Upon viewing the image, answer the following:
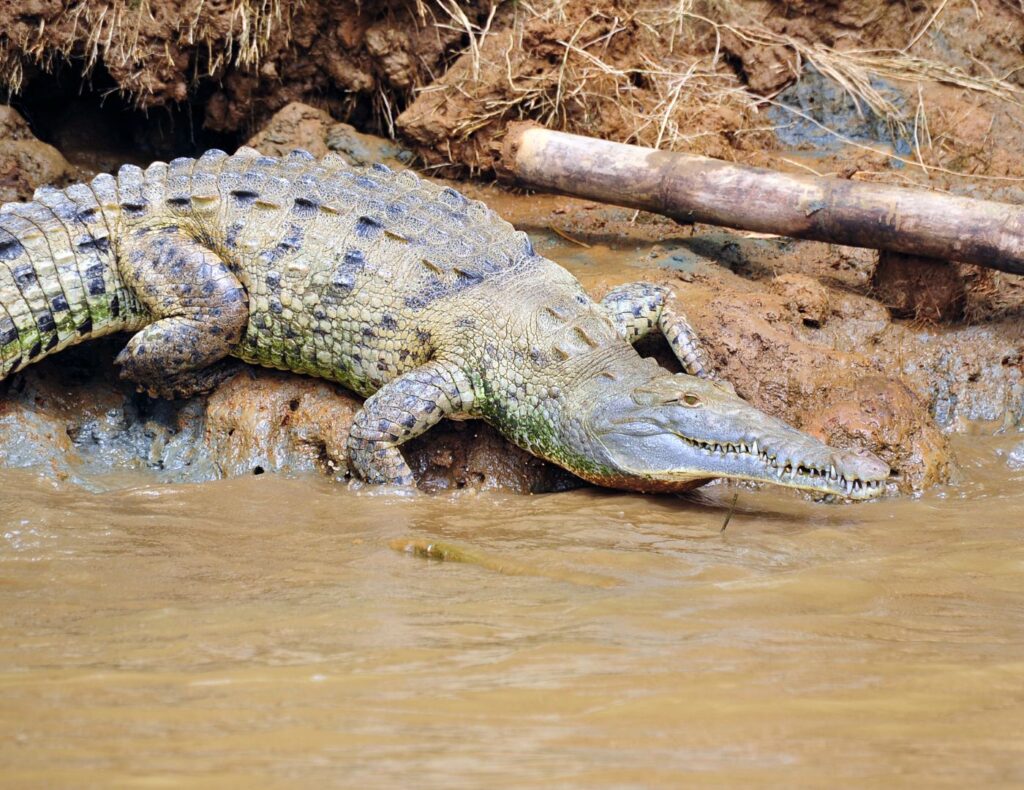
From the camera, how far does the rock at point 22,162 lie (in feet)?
22.3

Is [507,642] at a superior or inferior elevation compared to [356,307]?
inferior

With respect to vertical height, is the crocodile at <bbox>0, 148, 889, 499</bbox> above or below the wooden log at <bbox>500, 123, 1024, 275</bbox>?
below

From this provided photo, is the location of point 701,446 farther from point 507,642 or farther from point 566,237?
point 566,237

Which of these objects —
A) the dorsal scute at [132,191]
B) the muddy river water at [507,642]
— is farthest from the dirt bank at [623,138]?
the dorsal scute at [132,191]

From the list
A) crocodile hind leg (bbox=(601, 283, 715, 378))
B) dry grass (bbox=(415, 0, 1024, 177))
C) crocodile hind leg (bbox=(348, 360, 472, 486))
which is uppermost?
dry grass (bbox=(415, 0, 1024, 177))

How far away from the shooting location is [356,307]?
521 cm

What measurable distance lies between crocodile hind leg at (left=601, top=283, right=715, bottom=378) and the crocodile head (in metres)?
0.41

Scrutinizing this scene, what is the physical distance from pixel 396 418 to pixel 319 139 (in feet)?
9.66

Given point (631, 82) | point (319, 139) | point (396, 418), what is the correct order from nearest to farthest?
1. point (396, 418)
2. point (319, 139)
3. point (631, 82)

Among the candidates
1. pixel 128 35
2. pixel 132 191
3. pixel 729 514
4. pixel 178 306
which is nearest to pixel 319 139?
pixel 128 35

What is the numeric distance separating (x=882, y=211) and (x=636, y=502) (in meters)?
2.07

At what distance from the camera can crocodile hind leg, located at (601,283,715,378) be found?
524 cm

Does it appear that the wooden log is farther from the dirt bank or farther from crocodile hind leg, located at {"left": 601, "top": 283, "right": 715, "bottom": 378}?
crocodile hind leg, located at {"left": 601, "top": 283, "right": 715, "bottom": 378}

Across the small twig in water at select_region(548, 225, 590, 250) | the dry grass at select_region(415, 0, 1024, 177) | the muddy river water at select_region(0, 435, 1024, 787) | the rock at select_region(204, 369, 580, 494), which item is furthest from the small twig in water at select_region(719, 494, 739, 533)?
the dry grass at select_region(415, 0, 1024, 177)
